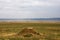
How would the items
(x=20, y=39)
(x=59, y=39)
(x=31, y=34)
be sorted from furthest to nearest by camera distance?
(x=31, y=34) → (x=59, y=39) → (x=20, y=39)

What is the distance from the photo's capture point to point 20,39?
36.9 meters

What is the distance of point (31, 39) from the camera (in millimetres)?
37000

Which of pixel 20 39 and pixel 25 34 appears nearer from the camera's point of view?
pixel 20 39

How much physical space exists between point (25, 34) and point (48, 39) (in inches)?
264

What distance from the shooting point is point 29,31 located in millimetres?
44188

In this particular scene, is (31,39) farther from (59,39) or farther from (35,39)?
(59,39)

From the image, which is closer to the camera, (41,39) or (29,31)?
(41,39)

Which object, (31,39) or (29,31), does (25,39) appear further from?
(29,31)

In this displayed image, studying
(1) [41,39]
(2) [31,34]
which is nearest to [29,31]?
(2) [31,34]

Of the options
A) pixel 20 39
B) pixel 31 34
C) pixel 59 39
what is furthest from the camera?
pixel 31 34

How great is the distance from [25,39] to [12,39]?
2.28 metres

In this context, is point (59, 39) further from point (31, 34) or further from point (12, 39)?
point (12, 39)

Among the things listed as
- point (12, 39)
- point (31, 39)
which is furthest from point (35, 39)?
point (12, 39)

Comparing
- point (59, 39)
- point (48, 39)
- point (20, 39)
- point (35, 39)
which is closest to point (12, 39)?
point (20, 39)
